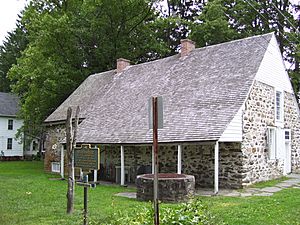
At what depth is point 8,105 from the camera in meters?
41.8

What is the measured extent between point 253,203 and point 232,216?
209cm

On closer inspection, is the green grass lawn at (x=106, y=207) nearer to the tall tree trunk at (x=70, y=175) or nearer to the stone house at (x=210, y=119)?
the tall tree trunk at (x=70, y=175)

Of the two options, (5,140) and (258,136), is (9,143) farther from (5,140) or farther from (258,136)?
(258,136)

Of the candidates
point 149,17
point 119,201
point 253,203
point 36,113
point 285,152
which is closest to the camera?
point 253,203

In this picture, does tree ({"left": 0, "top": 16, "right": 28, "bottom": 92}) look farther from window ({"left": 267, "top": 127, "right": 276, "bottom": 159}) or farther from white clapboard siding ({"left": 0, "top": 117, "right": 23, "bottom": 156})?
window ({"left": 267, "top": 127, "right": 276, "bottom": 159})

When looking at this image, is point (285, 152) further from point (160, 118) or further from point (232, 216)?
point (160, 118)

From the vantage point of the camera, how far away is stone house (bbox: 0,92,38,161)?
40.4m

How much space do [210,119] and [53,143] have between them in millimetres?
12884

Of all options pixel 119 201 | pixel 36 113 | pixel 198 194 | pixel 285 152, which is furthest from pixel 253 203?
pixel 36 113

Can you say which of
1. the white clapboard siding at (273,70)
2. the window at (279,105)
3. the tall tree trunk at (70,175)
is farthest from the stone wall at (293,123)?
the tall tree trunk at (70,175)

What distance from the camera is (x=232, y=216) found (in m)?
8.23

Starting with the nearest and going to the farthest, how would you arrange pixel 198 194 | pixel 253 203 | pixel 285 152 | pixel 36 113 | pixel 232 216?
pixel 232 216, pixel 253 203, pixel 198 194, pixel 285 152, pixel 36 113

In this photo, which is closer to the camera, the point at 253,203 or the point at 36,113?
the point at 253,203

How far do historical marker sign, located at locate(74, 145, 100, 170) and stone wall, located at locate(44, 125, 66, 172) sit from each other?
1455 centimetres
